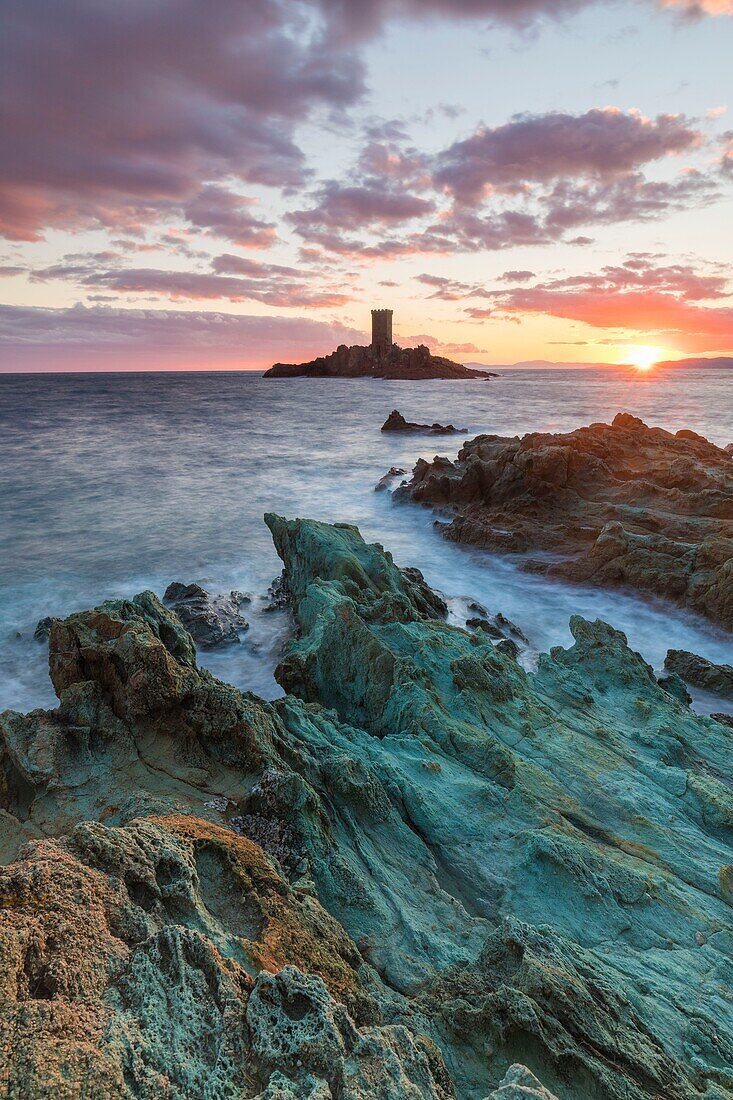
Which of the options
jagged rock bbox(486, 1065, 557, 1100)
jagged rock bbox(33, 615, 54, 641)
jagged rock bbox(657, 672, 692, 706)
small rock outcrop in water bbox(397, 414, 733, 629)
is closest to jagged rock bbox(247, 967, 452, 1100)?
jagged rock bbox(486, 1065, 557, 1100)

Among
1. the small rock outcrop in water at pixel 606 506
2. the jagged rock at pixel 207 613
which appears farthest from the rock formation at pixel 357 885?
the small rock outcrop in water at pixel 606 506

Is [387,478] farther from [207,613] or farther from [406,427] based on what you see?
[406,427]

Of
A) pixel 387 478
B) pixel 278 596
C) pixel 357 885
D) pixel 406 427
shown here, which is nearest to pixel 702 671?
pixel 357 885

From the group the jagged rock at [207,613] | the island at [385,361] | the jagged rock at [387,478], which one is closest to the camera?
the jagged rock at [207,613]

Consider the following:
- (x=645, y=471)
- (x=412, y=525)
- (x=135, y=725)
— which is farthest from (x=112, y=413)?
(x=135, y=725)

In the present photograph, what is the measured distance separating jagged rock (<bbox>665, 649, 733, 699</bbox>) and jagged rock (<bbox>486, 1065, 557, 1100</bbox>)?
9989 mm

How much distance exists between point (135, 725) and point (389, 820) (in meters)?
2.30

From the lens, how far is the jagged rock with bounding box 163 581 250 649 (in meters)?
12.8

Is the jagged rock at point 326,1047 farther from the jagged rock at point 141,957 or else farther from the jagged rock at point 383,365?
the jagged rock at point 383,365

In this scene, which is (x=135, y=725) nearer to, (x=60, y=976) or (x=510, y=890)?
(x=60, y=976)

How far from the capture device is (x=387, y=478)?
96.4ft

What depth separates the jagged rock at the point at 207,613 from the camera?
42.1ft

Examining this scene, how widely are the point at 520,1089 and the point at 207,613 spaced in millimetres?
11944

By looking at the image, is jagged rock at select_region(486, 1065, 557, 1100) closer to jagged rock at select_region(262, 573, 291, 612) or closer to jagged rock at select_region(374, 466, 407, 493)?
jagged rock at select_region(262, 573, 291, 612)
